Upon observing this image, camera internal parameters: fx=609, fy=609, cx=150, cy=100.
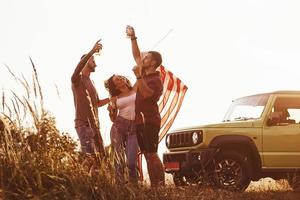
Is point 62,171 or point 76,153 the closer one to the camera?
point 62,171

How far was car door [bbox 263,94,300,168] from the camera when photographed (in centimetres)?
1000

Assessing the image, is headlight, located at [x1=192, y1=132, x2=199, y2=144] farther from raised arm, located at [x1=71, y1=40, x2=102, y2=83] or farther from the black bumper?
raised arm, located at [x1=71, y1=40, x2=102, y2=83]

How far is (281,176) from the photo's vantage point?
1016 centimetres

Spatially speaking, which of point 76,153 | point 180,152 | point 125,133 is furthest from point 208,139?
point 76,153

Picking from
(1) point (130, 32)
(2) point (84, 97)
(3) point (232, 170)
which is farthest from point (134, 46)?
(3) point (232, 170)

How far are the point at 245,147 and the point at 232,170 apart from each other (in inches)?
24.5

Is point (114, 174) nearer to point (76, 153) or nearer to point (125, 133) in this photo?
point (76, 153)

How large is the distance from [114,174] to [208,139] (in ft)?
16.2

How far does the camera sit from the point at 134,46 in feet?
20.7

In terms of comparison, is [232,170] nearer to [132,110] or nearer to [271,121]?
[271,121]

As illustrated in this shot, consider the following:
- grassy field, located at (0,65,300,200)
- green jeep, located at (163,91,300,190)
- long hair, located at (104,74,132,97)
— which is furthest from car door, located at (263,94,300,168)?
grassy field, located at (0,65,300,200)

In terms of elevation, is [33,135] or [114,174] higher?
[33,135]

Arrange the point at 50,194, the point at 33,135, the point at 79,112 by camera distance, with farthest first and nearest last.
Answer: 1. the point at 79,112
2. the point at 33,135
3. the point at 50,194

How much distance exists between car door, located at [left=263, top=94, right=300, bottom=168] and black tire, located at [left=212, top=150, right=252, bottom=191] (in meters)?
0.51
